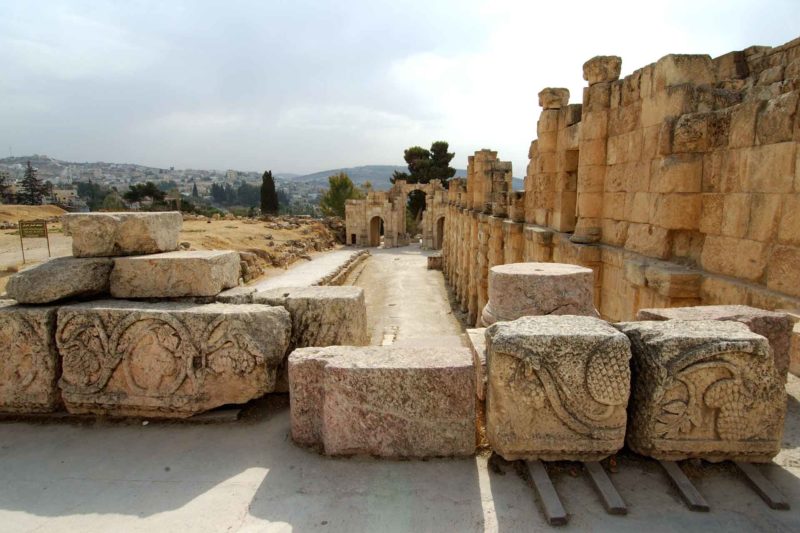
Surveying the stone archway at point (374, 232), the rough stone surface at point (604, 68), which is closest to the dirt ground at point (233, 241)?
the stone archway at point (374, 232)

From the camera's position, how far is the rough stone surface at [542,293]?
4418 mm

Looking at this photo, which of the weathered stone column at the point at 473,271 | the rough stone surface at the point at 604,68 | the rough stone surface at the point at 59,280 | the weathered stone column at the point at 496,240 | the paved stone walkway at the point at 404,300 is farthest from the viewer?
the weathered stone column at the point at 473,271

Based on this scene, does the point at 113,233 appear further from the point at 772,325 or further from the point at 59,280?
the point at 772,325

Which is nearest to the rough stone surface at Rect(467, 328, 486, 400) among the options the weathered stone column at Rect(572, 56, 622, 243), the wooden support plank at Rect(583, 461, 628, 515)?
the wooden support plank at Rect(583, 461, 628, 515)

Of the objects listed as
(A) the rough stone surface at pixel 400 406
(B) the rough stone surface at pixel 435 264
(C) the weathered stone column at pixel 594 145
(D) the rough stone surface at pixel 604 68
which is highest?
(D) the rough stone surface at pixel 604 68

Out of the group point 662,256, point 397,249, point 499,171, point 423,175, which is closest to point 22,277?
point 662,256

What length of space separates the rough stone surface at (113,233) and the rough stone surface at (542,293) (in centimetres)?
346

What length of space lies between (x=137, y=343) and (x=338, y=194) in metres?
47.1

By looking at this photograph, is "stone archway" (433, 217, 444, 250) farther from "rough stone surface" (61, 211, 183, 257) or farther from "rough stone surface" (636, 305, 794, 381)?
"rough stone surface" (636, 305, 794, 381)

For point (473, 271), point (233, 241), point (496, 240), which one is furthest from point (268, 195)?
point (496, 240)

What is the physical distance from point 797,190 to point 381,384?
142 inches

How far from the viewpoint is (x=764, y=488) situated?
248 cm

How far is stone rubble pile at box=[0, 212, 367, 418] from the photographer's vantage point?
3.65 meters

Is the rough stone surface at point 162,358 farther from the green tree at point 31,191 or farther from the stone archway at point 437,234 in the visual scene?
the green tree at point 31,191
